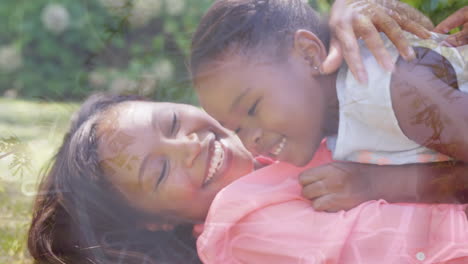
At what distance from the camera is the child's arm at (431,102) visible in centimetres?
112

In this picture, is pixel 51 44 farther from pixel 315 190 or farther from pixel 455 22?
pixel 455 22

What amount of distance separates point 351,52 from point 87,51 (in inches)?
21.1

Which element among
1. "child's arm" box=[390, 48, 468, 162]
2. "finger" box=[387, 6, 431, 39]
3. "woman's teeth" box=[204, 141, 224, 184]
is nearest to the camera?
→ "child's arm" box=[390, 48, 468, 162]

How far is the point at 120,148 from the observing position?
122 cm

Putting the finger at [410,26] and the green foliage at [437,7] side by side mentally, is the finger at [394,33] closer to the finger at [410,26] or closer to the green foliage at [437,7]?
the finger at [410,26]

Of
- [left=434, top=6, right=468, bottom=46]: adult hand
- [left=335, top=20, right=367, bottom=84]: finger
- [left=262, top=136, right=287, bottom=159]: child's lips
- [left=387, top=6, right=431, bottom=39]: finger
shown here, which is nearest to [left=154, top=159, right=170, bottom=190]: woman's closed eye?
[left=262, top=136, right=287, bottom=159]: child's lips

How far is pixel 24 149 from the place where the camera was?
1269 millimetres

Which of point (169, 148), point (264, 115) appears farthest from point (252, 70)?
point (169, 148)

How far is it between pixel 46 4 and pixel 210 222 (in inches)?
23.4

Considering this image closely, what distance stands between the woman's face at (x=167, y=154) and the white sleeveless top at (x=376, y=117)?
270mm

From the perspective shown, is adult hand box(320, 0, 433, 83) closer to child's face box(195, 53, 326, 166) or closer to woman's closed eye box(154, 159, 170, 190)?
child's face box(195, 53, 326, 166)

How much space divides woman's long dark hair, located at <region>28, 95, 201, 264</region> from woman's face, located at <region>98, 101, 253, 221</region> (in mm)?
43

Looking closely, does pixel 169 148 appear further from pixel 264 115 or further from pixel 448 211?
pixel 448 211

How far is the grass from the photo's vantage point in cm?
121
